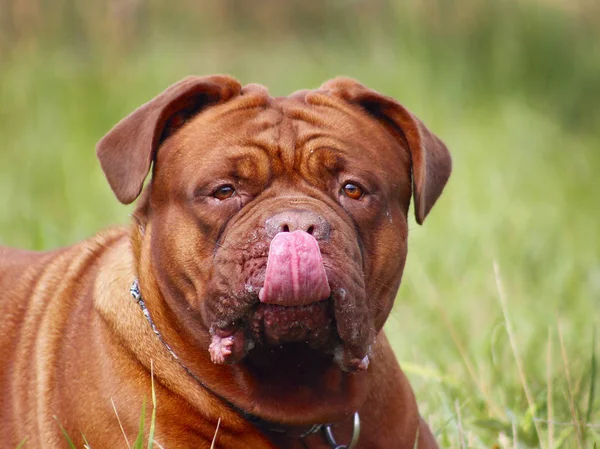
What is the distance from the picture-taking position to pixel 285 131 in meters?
3.63

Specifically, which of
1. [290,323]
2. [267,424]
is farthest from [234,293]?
[267,424]

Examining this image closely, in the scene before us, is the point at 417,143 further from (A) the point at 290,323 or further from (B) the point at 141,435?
(B) the point at 141,435

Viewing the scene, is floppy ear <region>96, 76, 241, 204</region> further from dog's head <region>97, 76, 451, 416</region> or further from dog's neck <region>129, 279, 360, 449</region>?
dog's neck <region>129, 279, 360, 449</region>

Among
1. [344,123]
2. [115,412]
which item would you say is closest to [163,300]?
[115,412]

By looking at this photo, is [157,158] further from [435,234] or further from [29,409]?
[435,234]

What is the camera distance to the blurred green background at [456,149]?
5.06 metres

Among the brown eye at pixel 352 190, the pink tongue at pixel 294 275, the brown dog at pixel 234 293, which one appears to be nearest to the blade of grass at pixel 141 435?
the brown dog at pixel 234 293

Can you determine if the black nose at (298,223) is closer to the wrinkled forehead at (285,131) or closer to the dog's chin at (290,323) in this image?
the dog's chin at (290,323)

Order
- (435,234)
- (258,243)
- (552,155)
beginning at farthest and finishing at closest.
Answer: (552,155) < (435,234) < (258,243)

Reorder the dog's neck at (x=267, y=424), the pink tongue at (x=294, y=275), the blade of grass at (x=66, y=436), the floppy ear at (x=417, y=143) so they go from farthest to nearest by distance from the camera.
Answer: the floppy ear at (x=417, y=143) < the dog's neck at (x=267, y=424) < the blade of grass at (x=66, y=436) < the pink tongue at (x=294, y=275)

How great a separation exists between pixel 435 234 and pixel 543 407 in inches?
120

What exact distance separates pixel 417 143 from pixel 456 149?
5399 millimetres

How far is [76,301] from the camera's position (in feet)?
12.5

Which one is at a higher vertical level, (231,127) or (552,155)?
(231,127)
